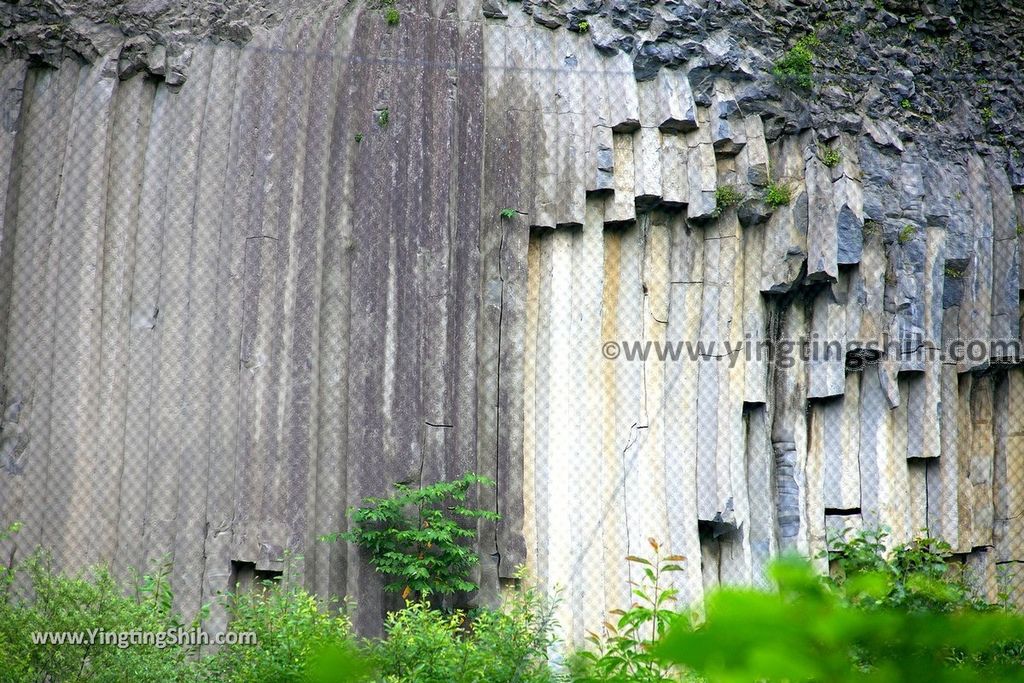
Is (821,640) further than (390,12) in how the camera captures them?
No

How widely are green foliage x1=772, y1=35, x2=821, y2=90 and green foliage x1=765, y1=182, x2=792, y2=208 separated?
90 cm

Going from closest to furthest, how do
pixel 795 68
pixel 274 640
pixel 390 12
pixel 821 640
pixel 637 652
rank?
1. pixel 821 640
2. pixel 637 652
3. pixel 274 640
4. pixel 390 12
5. pixel 795 68

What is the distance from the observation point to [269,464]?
619 cm

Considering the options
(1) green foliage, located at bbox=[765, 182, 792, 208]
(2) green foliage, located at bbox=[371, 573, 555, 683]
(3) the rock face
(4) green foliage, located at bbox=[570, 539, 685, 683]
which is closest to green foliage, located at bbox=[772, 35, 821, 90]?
(3) the rock face

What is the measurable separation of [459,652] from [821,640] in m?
3.89

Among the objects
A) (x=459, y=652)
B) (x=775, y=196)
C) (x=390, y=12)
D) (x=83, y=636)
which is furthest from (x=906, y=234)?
(x=83, y=636)

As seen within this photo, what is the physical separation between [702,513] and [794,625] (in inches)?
242

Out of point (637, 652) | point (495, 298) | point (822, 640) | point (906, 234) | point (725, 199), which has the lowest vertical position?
point (637, 652)

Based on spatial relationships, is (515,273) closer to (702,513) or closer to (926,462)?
(702,513)

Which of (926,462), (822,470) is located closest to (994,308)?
(926,462)

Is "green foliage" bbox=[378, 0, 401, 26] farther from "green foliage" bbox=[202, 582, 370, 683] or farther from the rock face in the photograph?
"green foliage" bbox=[202, 582, 370, 683]

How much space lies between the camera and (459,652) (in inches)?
179

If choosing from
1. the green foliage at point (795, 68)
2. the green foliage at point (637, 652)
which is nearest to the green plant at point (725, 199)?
the green foliage at point (795, 68)

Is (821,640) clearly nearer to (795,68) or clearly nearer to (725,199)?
(725,199)
